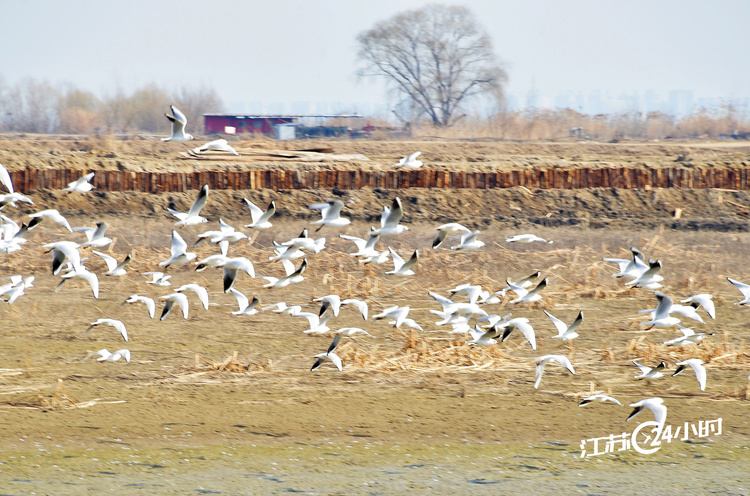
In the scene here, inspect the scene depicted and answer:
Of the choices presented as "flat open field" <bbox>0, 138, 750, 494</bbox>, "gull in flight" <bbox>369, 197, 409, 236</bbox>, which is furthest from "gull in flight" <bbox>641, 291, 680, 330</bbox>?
"gull in flight" <bbox>369, 197, 409, 236</bbox>

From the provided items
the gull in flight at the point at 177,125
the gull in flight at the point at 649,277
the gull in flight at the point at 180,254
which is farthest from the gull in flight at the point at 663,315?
the gull in flight at the point at 177,125

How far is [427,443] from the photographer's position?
33.2 ft

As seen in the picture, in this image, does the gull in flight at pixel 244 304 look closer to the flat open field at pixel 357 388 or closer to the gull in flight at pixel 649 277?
the flat open field at pixel 357 388

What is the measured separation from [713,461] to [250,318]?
8.02 metres

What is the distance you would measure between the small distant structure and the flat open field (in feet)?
99.8

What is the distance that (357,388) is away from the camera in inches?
457

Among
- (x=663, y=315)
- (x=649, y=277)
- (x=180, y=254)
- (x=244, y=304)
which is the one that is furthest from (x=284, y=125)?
(x=663, y=315)

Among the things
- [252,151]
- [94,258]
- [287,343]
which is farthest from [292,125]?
[287,343]

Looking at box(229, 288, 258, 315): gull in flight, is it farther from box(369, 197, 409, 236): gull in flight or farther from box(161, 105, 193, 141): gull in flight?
box(161, 105, 193, 141): gull in flight

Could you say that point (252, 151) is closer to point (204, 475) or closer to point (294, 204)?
point (294, 204)

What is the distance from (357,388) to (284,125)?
41729mm

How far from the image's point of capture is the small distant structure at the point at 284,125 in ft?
169

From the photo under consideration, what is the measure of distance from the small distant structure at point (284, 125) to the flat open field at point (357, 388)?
3043 centimetres

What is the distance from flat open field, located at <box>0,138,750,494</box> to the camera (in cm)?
928
